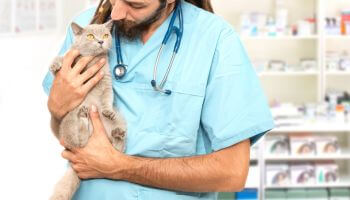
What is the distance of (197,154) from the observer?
1.31 metres

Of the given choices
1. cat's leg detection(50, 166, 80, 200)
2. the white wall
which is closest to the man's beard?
cat's leg detection(50, 166, 80, 200)

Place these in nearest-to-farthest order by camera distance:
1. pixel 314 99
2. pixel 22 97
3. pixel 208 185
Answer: pixel 208 185, pixel 22 97, pixel 314 99

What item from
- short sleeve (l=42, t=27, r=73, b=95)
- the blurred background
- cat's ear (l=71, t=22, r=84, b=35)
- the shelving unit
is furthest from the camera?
the shelving unit

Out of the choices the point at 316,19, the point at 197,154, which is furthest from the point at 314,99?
the point at 197,154

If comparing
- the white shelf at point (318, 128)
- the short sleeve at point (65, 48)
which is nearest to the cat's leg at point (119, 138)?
the short sleeve at point (65, 48)

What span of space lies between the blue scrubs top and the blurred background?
139 cm

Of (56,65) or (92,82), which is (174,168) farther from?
(56,65)

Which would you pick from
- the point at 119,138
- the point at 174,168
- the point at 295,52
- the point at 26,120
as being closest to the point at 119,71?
the point at 119,138

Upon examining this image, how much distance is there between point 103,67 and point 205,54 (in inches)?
10.2

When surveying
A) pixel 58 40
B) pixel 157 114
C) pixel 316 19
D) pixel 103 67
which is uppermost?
pixel 316 19

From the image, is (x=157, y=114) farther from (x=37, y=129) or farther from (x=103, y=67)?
(x=37, y=129)

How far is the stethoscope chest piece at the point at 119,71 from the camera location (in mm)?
1309

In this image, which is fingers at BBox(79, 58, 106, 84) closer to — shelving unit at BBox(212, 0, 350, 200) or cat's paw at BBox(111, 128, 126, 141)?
cat's paw at BBox(111, 128, 126, 141)

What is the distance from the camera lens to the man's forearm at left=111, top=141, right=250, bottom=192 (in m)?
1.21
